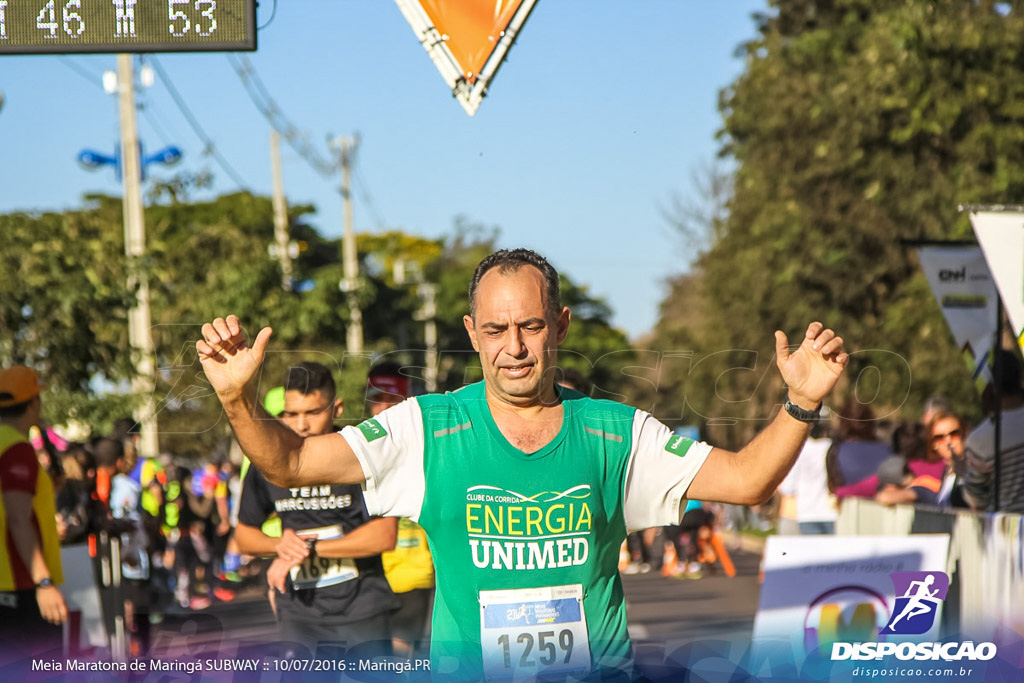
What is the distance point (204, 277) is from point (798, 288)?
9.56m

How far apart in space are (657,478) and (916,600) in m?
4.26

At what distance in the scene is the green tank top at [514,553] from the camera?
3.76 metres

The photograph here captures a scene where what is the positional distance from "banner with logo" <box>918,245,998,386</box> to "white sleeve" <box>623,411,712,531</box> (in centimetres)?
574

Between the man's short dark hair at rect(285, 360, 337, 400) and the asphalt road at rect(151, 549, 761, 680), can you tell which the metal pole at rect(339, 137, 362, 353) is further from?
the man's short dark hair at rect(285, 360, 337, 400)

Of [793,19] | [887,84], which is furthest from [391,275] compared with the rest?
[887,84]

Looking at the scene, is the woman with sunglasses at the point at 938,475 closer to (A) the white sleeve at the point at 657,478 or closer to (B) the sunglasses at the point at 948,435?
(B) the sunglasses at the point at 948,435

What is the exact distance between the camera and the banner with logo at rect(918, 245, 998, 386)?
9211 mm

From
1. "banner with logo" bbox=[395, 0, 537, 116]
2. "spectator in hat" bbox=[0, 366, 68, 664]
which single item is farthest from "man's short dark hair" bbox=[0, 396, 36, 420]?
"banner with logo" bbox=[395, 0, 537, 116]

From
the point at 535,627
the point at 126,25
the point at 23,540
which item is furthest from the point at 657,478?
the point at 23,540

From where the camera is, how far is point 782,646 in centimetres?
755

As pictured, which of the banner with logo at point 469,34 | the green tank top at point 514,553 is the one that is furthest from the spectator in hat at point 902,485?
the green tank top at point 514,553

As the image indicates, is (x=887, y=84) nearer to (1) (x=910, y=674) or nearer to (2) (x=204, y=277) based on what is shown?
(2) (x=204, y=277)

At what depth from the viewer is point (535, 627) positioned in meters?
3.78

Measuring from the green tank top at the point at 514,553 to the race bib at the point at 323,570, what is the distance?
114 inches
